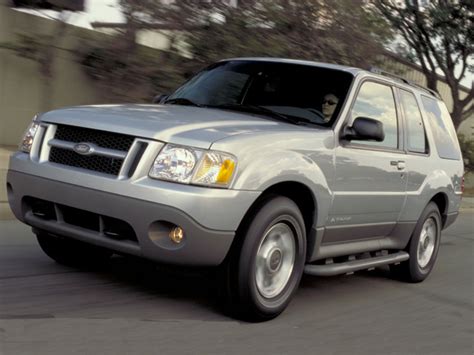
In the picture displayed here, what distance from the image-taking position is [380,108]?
19.6 ft

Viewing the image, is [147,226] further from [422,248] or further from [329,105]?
[422,248]

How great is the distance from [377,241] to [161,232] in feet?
8.35

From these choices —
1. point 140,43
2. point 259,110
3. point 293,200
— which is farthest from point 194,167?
point 140,43

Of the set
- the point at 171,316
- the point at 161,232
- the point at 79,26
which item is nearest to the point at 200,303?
the point at 171,316

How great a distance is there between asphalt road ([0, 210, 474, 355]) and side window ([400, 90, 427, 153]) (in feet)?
4.76

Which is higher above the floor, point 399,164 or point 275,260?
point 399,164

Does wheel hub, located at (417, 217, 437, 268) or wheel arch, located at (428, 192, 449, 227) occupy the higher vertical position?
wheel arch, located at (428, 192, 449, 227)

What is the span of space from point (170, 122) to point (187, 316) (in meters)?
1.39

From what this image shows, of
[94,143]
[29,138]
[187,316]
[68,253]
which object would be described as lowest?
[68,253]

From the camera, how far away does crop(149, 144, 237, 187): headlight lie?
421 centimetres

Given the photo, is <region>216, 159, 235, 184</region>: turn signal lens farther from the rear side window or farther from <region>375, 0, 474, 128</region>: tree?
<region>375, 0, 474, 128</region>: tree

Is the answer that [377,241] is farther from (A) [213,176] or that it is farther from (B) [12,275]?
(B) [12,275]

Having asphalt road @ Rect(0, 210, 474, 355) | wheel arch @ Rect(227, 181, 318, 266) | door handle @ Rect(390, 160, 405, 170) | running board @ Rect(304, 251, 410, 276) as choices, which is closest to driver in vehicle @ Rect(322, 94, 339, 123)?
wheel arch @ Rect(227, 181, 318, 266)

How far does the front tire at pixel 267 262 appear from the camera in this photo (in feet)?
14.5
